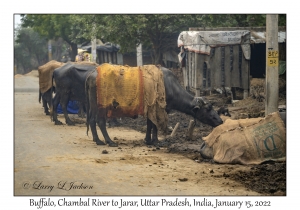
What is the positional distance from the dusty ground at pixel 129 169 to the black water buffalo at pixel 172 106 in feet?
1.18

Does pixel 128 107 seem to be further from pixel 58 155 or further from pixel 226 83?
pixel 226 83

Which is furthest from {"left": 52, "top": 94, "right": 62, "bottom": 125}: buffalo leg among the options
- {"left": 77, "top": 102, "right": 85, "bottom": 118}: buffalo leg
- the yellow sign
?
the yellow sign

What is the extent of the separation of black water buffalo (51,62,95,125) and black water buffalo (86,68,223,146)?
2.07 meters

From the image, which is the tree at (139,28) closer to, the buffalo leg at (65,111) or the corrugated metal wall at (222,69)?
the corrugated metal wall at (222,69)

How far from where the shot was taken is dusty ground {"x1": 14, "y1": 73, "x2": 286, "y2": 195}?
8.48 m

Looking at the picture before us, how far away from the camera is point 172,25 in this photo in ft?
69.8

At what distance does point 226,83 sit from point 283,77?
65.5 inches

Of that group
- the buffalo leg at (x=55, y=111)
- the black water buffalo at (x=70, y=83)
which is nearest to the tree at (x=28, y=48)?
the buffalo leg at (x=55, y=111)

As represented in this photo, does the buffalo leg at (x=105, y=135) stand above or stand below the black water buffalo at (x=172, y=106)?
below

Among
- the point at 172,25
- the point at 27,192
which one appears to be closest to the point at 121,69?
the point at 27,192

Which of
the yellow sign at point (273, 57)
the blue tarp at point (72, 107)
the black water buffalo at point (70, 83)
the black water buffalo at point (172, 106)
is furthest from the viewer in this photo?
the blue tarp at point (72, 107)

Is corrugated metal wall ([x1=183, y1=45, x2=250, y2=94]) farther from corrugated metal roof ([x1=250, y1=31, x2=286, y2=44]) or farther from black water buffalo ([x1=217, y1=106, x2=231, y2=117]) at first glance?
black water buffalo ([x1=217, y1=106, x2=231, y2=117])

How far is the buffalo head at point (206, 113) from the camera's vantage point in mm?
12840

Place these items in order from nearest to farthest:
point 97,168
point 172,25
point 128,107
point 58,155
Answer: point 97,168
point 58,155
point 128,107
point 172,25
